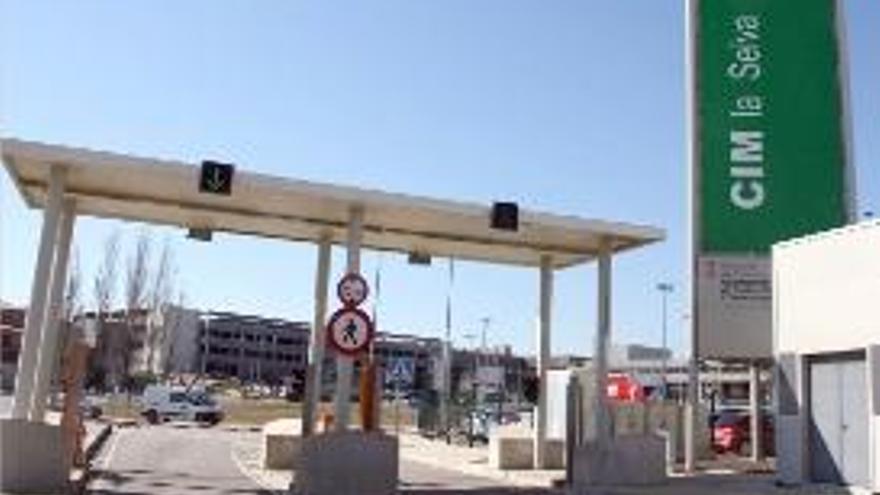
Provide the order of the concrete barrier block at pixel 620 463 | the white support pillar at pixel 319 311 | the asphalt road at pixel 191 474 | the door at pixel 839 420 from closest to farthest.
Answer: the asphalt road at pixel 191 474 → the door at pixel 839 420 → the concrete barrier block at pixel 620 463 → the white support pillar at pixel 319 311

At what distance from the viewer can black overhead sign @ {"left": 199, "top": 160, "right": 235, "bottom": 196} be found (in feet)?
67.8

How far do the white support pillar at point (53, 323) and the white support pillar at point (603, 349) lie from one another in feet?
32.6

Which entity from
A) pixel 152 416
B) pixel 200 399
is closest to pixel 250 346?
pixel 200 399

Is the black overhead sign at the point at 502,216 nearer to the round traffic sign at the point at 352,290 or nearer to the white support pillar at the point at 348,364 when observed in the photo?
the white support pillar at the point at 348,364

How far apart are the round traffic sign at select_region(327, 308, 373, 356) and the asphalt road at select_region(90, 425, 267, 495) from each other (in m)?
5.32

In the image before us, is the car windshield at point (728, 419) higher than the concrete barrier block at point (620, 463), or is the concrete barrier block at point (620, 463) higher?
the car windshield at point (728, 419)

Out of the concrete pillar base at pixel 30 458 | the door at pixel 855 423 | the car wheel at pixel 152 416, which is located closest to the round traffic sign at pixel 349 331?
the concrete pillar base at pixel 30 458

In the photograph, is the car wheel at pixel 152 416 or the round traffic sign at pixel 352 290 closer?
the round traffic sign at pixel 352 290

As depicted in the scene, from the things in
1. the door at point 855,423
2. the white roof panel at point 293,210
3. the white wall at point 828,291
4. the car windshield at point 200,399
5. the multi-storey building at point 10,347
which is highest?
the multi-storey building at point 10,347

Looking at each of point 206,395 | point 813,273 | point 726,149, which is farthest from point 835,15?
point 206,395

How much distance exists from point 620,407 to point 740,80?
9490 millimetres

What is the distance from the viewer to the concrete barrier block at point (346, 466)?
2009cm

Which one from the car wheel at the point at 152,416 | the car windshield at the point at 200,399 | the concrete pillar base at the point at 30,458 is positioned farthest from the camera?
the car windshield at the point at 200,399

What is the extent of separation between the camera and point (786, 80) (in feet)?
111
